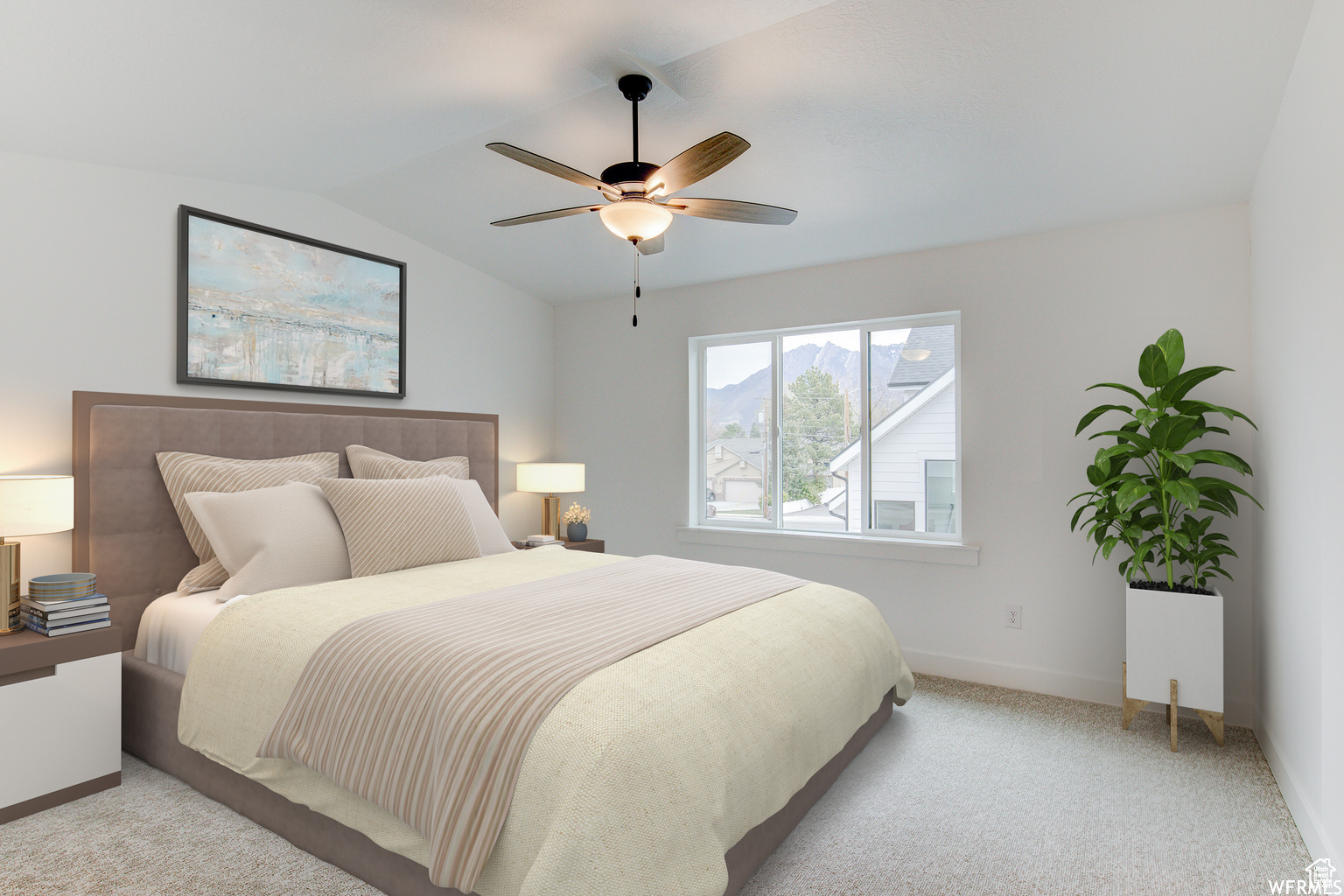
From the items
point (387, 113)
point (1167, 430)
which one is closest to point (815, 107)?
point (387, 113)

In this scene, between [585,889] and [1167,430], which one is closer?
[585,889]

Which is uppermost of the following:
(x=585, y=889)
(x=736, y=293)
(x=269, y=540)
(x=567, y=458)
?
(x=736, y=293)

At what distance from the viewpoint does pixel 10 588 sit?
235cm

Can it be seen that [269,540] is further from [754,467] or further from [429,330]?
[754,467]

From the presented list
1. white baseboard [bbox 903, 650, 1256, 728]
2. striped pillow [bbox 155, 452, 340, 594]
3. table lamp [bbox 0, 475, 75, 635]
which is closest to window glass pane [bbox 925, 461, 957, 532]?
white baseboard [bbox 903, 650, 1256, 728]

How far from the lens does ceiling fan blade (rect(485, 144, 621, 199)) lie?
2.13 meters

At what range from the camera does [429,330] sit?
4223 mm

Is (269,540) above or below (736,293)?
below

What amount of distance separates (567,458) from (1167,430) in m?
3.61

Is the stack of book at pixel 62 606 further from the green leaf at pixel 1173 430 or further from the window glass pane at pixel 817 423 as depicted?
the green leaf at pixel 1173 430

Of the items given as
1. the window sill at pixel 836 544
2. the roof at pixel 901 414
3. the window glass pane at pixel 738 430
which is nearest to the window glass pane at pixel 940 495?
the window sill at pixel 836 544

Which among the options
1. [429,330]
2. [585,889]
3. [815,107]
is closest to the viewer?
[585,889]

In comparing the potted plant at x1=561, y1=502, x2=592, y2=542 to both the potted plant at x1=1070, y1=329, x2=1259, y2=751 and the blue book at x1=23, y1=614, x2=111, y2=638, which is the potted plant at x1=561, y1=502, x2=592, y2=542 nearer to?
the blue book at x1=23, y1=614, x2=111, y2=638

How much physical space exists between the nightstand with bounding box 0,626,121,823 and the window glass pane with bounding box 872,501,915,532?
352 centimetres
